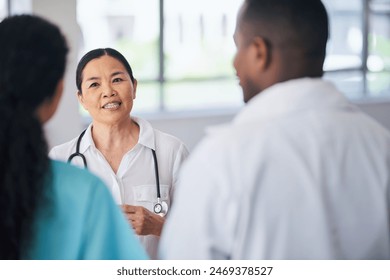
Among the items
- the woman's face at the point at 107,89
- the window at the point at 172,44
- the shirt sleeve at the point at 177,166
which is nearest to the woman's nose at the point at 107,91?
the woman's face at the point at 107,89

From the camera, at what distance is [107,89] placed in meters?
2.01

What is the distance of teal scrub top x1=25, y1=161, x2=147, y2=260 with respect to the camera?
113cm

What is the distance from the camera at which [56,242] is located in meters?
1.15

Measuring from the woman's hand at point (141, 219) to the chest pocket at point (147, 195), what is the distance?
0.10 m

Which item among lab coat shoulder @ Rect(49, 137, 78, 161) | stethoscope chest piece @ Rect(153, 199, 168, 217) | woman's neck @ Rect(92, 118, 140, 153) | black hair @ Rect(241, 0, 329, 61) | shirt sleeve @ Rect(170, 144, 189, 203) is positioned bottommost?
stethoscope chest piece @ Rect(153, 199, 168, 217)

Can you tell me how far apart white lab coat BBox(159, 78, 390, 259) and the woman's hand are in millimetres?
581

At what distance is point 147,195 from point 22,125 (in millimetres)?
892

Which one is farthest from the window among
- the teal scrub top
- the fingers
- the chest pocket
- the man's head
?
the teal scrub top

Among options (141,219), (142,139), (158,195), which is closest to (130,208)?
(141,219)

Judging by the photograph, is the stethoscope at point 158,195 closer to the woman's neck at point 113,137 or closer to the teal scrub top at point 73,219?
the woman's neck at point 113,137

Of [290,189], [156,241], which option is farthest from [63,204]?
[156,241]

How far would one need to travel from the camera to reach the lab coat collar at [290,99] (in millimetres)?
1189

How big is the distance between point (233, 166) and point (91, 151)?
0.93m

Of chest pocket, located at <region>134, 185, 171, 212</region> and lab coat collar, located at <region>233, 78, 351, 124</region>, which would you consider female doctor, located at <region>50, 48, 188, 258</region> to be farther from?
lab coat collar, located at <region>233, 78, 351, 124</region>
